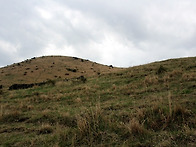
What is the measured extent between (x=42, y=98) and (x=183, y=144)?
9.39m

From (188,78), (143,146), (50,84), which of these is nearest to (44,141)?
(143,146)

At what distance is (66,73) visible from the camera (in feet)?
112

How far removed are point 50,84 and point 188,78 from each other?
13289 millimetres

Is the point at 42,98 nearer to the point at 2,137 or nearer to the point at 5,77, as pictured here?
the point at 2,137

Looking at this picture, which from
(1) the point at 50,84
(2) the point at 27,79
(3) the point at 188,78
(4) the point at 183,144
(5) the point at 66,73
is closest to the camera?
(4) the point at 183,144

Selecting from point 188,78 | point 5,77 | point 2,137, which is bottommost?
point 2,137

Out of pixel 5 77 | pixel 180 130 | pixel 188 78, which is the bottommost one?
pixel 180 130

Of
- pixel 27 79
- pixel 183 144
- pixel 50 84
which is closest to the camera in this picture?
pixel 183 144

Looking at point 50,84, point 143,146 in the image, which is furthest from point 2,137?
point 50,84

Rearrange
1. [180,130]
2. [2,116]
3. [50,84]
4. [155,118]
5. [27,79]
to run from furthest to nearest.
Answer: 1. [27,79]
2. [50,84]
3. [2,116]
4. [155,118]
5. [180,130]

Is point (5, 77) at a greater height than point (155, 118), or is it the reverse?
point (5, 77)

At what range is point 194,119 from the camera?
4.02 meters

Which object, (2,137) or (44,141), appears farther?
(2,137)

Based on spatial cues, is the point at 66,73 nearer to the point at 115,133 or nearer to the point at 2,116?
the point at 2,116
